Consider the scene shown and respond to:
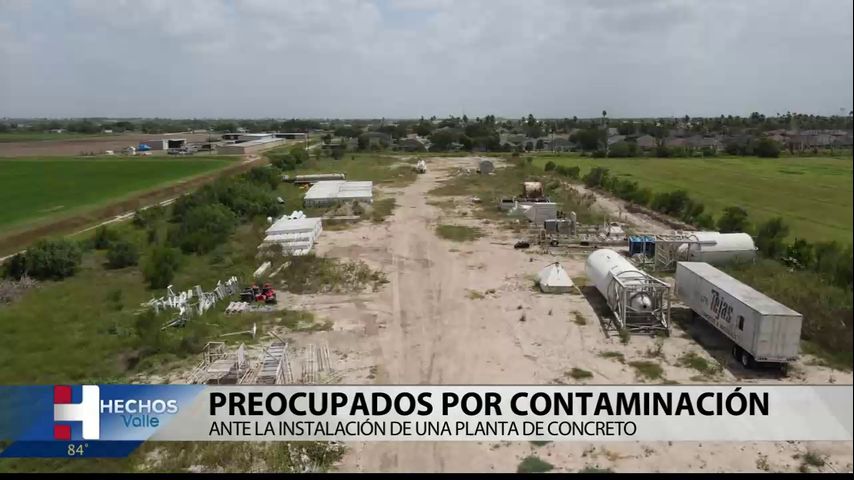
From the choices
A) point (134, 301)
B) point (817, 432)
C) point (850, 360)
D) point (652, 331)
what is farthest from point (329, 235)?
point (850, 360)

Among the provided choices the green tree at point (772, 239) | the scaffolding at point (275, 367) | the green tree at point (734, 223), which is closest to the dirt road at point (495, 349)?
the scaffolding at point (275, 367)

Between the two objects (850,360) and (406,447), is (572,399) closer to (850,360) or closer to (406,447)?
(406,447)

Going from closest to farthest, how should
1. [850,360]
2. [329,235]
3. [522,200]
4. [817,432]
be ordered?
[850,360] < [817,432] < [329,235] < [522,200]

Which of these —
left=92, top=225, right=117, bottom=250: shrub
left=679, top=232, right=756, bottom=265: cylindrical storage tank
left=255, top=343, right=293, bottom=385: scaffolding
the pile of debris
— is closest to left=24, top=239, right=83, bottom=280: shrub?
left=92, top=225, right=117, bottom=250: shrub

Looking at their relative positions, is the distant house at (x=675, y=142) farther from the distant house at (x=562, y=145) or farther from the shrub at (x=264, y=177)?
the shrub at (x=264, y=177)

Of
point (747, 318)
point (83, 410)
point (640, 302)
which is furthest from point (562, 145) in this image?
point (83, 410)

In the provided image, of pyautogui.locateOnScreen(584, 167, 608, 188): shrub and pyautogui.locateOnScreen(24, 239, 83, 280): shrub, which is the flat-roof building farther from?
pyautogui.locateOnScreen(584, 167, 608, 188): shrub
